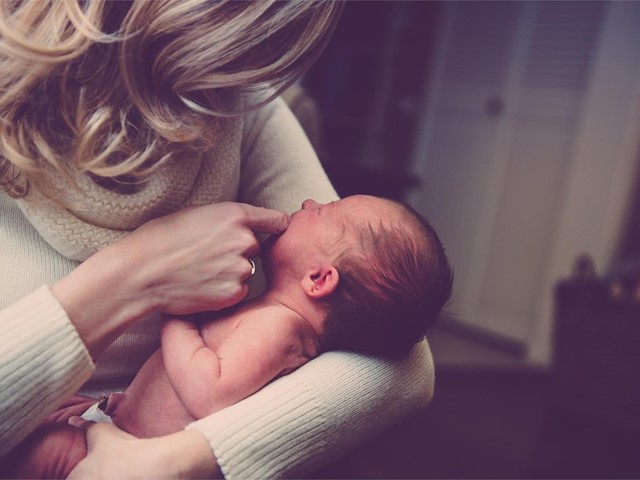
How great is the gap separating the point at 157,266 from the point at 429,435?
5.61 ft

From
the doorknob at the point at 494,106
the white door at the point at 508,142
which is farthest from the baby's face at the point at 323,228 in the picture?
the doorknob at the point at 494,106

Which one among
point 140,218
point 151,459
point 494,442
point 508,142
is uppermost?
point 508,142

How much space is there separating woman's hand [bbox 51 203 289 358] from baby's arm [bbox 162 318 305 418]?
42 millimetres

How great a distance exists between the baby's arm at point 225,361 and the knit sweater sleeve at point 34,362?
0.12 metres

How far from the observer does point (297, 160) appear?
1088 mm

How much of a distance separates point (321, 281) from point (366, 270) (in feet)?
0.22

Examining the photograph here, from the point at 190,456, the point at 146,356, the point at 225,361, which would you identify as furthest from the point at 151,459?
the point at 146,356

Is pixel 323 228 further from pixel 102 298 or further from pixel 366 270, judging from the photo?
pixel 102 298

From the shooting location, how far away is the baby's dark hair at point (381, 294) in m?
0.89

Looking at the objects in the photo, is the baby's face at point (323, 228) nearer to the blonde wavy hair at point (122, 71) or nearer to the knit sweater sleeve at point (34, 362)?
the blonde wavy hair at point (122, 71)

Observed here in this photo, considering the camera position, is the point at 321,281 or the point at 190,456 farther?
the point at 321,281

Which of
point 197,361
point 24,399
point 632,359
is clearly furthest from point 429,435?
point 24,399

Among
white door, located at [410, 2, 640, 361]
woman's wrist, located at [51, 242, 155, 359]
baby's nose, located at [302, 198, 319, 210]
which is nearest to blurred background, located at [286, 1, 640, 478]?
white door, located at [410, 2, 640, 361]

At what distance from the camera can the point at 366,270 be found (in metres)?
0.90
